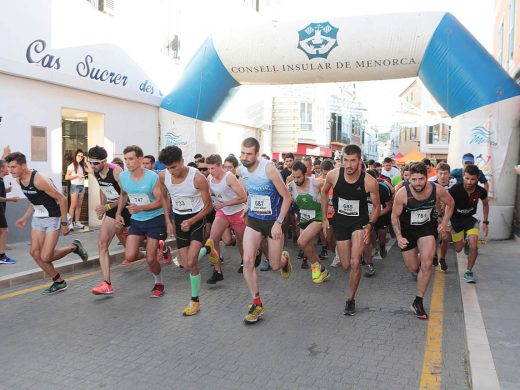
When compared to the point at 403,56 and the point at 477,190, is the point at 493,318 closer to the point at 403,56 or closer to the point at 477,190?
the point at 477,190

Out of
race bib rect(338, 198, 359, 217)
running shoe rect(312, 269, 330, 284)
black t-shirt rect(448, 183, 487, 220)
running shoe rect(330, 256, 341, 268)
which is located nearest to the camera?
race bib rect(338, 198, 359, 217)

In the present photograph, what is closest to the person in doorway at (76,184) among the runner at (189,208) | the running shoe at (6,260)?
the running shoe at (6,260)

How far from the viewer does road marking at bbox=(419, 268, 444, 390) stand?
145 inches

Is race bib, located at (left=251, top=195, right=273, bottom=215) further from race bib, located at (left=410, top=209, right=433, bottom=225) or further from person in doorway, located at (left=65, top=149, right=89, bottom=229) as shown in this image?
person in doorway, located at (left=65, top=149, right=89, bottom=229)

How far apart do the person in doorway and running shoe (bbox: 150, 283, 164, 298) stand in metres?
A: 5.41

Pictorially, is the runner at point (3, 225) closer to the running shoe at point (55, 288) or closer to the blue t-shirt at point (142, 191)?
the running shoe at point (55, 288)

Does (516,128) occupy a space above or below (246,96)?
below

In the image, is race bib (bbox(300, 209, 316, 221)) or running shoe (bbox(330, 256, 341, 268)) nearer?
race bib (bbox(300, 209, 316, 221))

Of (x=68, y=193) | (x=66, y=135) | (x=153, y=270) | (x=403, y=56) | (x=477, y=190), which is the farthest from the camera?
Answer: (x=66, y=135)

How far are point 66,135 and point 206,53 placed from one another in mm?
4633

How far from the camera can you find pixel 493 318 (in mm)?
4898

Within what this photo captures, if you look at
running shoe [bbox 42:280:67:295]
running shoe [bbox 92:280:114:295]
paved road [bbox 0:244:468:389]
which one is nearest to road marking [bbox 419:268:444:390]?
paved road [bbox 0:244:468:389]

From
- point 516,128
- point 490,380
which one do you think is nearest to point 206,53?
point 516,128

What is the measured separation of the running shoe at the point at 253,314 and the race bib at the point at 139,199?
1855mm
